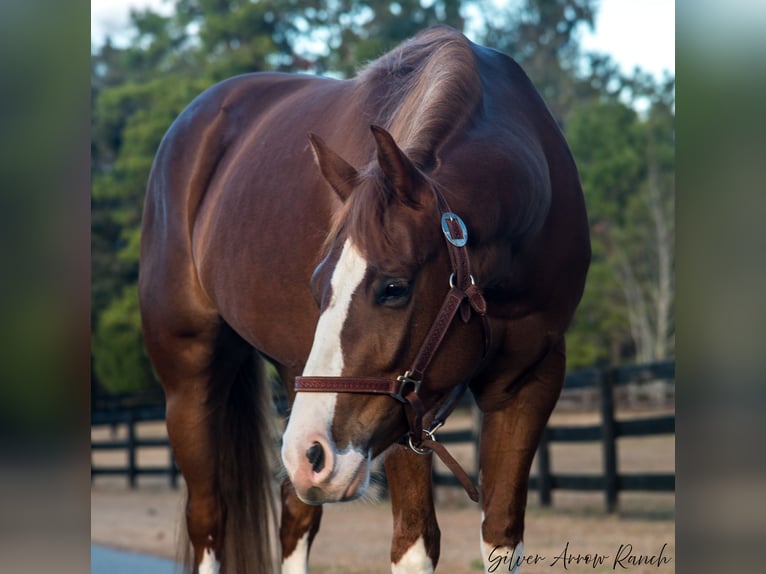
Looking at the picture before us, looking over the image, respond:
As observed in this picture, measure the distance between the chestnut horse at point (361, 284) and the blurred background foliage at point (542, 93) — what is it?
18.6 metres

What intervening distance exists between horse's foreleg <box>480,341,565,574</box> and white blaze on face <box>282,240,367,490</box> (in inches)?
37.3

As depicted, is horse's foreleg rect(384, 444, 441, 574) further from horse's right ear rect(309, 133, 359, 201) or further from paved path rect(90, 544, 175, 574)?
paved path rect(90, 544, 175, 574)

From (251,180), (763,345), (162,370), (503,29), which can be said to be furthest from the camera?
(503,29)

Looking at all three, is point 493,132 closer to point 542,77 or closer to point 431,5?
point 431,5

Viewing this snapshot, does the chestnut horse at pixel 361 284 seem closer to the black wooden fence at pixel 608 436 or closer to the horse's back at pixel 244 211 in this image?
the horse's back at pixel 244 211

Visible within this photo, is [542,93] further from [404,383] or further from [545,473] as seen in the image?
[404,383]

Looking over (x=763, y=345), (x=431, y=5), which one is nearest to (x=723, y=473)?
(x=763, y=345)

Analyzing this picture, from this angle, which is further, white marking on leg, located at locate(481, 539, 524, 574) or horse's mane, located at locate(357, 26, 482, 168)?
white marking on leg, located at locate(481, 539, 524, 574)

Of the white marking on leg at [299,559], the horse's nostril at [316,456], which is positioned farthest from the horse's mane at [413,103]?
the white marking on leg at [299,559]

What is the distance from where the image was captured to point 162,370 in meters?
4.50

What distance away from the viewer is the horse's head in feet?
8.05

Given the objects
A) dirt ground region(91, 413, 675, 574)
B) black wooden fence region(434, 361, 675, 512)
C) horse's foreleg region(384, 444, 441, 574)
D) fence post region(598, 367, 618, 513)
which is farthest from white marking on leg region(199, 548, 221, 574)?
fence post region(598, 367, 618, 513)

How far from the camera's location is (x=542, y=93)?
78.1ft

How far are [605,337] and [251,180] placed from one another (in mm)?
24450
